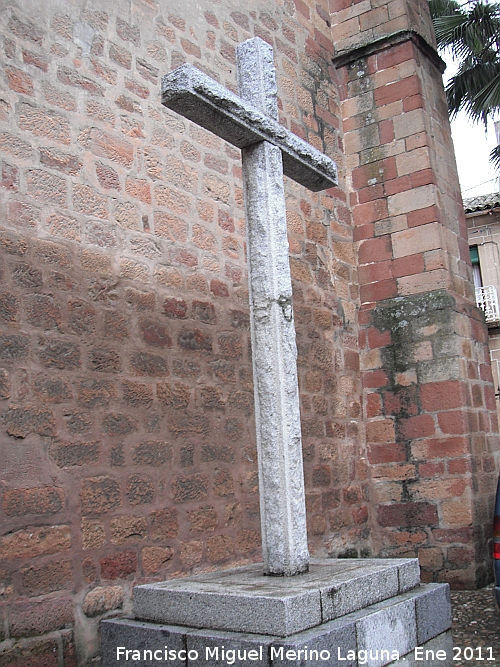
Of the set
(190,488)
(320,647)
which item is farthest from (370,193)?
(320,647)

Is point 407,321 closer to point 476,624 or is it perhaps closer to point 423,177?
point 423,177

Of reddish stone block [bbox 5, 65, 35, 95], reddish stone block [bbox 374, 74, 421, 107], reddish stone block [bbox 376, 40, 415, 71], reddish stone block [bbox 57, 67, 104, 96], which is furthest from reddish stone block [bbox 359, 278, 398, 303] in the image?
reddish stone block [bbox 5, 65, 35, 95]

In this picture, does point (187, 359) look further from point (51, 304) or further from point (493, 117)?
point (493, 117)

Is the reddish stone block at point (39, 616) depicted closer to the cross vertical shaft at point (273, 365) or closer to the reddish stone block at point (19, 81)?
the cross vertical shaft at point (273, 365)

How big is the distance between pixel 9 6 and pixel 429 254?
3803 millimetres

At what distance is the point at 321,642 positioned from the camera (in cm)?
237

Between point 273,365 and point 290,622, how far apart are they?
1049 millimetres

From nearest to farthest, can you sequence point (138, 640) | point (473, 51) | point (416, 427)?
1. point (138, 640)
2. point (416, 427)
3. point (473, 51)

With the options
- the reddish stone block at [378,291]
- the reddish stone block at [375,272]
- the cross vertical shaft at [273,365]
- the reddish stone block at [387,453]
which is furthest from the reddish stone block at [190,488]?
the reddish stone block at [375,272]

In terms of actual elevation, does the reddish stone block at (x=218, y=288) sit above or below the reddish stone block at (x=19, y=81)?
below

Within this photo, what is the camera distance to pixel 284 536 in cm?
288

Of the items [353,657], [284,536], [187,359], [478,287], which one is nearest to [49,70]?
[187,359]

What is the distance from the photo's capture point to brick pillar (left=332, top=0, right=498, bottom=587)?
5.79 meters

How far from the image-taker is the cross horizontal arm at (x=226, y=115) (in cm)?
294
